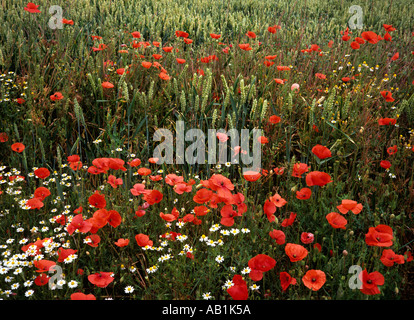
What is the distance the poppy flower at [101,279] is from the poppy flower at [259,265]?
57cm

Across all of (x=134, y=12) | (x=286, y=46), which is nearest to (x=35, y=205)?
(x=286, y=46)

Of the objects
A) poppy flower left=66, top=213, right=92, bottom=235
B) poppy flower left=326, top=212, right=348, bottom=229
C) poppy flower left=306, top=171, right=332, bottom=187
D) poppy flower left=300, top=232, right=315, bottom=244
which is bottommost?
poppy flower left=300, top=232, right=315, bottom=244

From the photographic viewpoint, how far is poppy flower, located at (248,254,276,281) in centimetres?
145

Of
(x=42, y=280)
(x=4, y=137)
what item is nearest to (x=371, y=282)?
(x=42, y=280)

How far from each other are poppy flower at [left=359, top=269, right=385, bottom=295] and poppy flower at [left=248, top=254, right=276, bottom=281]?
33 centimetres

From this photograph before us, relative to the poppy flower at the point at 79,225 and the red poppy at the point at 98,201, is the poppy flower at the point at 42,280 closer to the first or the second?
the poppy flower at the point at 79,225

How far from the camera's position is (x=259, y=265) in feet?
4.80

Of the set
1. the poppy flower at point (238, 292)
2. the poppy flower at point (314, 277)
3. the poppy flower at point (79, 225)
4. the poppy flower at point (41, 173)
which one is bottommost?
the poppy flower at point (238, 292)

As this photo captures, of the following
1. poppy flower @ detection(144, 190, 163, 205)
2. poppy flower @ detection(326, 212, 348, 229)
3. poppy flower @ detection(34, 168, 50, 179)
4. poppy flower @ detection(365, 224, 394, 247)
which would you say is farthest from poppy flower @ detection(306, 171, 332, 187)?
poppy flower @ detection(34, 168, 50, 179)

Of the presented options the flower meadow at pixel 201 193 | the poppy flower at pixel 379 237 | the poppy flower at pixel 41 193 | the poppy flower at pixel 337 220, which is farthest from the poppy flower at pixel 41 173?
the poppy flower at pixel 379 237

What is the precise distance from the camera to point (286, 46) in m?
3.95

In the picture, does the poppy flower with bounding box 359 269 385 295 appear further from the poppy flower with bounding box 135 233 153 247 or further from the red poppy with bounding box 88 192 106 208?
the red poppy with bounding box 88 192 106 208

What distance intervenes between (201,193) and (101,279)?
1.84ft

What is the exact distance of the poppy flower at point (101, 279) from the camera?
1463 millimetres
